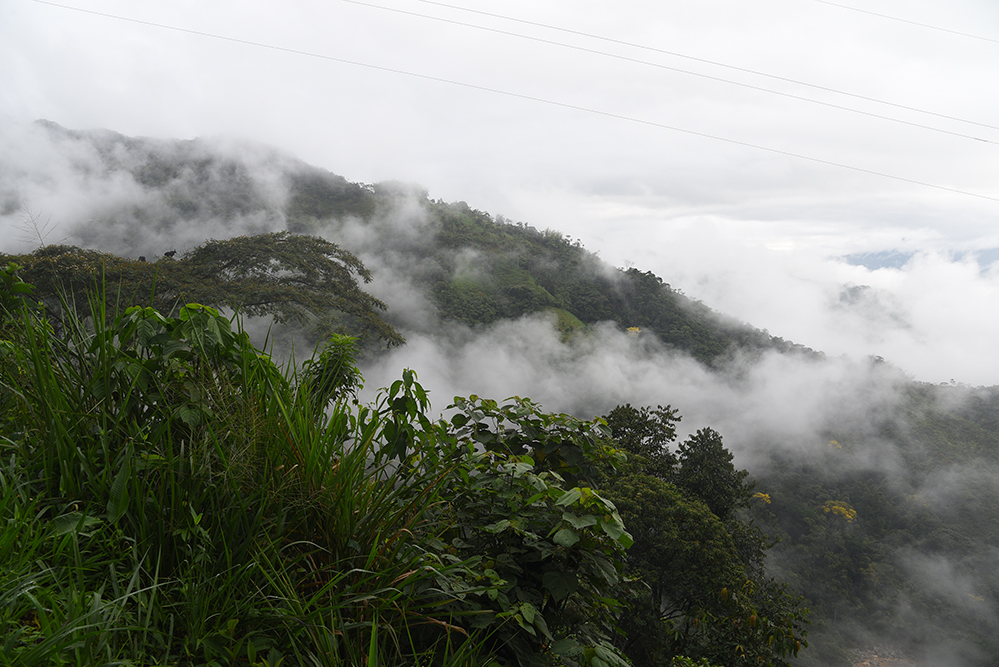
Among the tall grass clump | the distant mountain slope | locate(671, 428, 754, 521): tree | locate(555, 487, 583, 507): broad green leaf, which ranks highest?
the distant mountain slope

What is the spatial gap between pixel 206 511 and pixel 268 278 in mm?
13379

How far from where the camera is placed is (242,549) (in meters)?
1.22

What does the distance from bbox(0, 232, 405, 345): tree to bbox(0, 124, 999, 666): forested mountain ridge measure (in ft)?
39.9

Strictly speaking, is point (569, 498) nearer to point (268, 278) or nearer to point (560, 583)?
point (560, 583)

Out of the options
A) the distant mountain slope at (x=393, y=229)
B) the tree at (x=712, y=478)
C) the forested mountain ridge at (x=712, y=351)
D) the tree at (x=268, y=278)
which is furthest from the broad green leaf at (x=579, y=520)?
the distant mountain slope at (x=393, y=229)

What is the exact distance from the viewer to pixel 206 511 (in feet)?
4.20

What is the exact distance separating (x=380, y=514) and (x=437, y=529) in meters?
0.24

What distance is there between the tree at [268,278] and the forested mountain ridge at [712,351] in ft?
39.9

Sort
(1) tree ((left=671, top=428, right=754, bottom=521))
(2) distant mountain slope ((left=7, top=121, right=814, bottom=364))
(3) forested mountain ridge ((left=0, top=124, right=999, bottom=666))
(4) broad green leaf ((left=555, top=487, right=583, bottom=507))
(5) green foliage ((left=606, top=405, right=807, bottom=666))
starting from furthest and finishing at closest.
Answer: (3) forested mountain ridge ((left=0, top=124, right=999, bottom=666))
(2) distant mountain slope ((left=7, top=121, right=814, bottom=364))
(1) tree ((left=671, top=428, right=754, bottom=521))
(5) green foliage ((left=606, top=405, right=807, bottom=666))
(4) broad green leaf ((left=555, top=487, right=583, bottom=507))

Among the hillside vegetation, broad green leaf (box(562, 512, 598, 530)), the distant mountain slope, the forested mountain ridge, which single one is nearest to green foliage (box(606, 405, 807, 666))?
the hillside vegetation

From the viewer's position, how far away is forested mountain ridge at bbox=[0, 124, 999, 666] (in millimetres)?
32750

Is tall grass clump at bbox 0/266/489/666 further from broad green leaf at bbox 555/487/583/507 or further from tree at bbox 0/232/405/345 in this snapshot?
tree at bbox 0/232/405/345

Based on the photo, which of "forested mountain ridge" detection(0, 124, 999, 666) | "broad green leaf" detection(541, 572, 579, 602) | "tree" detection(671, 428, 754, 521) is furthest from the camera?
"forested mountain ridge" detection(0, 124, 999, 666)

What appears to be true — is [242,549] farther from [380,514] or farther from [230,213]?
[230,213]
